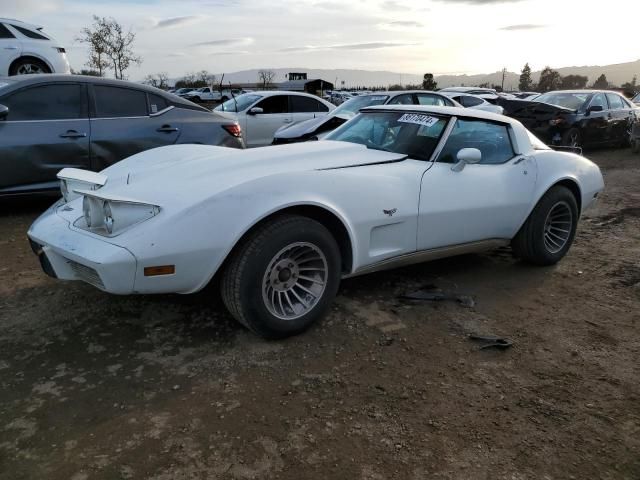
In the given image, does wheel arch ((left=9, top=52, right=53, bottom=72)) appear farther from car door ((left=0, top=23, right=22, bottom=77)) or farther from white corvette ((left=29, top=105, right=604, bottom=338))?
white corvette ((left=29, top=105, right=604, bottom=338))

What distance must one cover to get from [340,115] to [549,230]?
5.28 m

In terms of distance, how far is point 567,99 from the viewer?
1174cm

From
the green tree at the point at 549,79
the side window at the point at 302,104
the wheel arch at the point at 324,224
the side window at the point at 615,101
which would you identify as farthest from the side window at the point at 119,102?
the green tree at the point at 549,79

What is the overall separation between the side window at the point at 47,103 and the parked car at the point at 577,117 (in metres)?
9.19

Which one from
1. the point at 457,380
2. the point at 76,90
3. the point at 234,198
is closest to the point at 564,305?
the point at 457,380

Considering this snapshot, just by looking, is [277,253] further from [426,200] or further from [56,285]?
[56,285]

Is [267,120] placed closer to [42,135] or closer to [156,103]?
[156,103]

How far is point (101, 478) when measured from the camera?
1.95m

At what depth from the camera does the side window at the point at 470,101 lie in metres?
12.4

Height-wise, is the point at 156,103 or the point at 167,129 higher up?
the point at 156,103

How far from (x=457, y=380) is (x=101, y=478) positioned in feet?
5.59

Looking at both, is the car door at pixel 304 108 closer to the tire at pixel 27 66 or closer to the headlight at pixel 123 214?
the tire at pixel 27 66

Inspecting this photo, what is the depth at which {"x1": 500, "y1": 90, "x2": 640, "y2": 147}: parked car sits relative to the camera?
10.9 m

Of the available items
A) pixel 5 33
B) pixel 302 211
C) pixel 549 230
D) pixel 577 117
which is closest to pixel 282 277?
pixel 302 211
